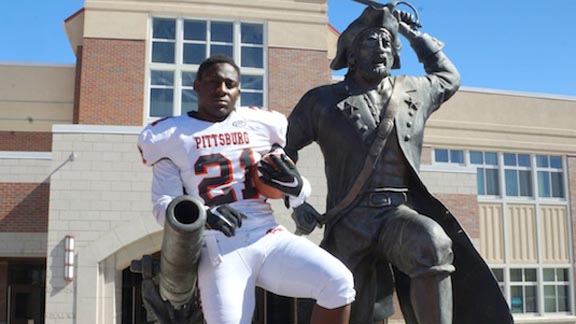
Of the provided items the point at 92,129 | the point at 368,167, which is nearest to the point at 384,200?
the point at 368,167

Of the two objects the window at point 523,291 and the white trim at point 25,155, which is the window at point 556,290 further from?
the white trim at point 25,155

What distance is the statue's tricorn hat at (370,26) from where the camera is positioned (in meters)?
4.08

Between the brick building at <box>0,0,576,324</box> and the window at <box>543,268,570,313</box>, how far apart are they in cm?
4

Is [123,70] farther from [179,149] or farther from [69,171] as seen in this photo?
[179,149]

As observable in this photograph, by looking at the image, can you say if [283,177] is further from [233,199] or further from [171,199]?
[171,199]

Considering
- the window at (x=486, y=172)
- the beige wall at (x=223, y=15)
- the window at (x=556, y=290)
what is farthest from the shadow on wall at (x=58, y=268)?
the window at (x=556, y=290)

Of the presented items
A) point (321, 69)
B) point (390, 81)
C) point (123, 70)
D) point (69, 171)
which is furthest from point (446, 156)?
point (390, 81)

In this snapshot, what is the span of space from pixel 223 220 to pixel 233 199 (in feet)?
1.12

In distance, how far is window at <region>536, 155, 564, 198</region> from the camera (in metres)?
26.6

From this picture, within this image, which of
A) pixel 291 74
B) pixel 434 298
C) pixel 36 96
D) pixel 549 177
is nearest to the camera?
pixel 434 298

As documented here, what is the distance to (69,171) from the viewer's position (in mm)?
16250

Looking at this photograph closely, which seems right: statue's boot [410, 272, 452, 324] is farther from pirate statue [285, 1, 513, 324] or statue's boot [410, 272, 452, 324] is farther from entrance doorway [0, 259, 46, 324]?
entrance doorway [0, 259, 46, 324]

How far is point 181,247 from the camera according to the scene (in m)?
2.60

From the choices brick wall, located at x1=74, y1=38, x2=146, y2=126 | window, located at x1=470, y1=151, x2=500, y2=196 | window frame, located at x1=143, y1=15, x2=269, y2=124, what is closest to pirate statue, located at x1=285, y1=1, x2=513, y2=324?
A: window frame, located at x1=143, y1=15, x2=269, y2=124
